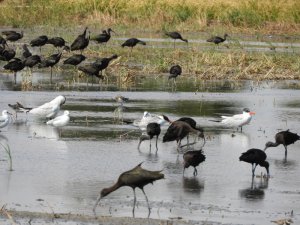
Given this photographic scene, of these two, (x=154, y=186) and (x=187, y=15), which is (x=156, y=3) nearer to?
(x=187, y=15)

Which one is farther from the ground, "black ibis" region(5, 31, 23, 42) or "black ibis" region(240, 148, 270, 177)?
"black ibis" region(5, 31, 23, 42)

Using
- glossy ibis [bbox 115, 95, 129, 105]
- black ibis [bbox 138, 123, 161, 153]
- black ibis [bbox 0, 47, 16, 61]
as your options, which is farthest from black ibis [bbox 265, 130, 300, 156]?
black ibis [bbox 0, 47, 16, 61]

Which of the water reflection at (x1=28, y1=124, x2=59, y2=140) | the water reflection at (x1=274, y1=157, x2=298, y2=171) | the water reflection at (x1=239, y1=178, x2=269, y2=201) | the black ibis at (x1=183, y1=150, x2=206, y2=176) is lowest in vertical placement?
the water reflection at (x1=239, y1=178, x2=269, y2=201)

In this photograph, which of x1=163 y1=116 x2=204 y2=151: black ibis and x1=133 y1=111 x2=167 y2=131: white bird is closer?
x1=163 y1=116 x2=204 y2=151: black ibis

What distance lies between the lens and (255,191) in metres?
14.6

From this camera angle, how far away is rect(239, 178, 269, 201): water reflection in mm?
14133

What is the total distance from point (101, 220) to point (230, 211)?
72.2 inches

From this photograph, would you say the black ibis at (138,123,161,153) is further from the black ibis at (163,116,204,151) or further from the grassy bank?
the grassy bank

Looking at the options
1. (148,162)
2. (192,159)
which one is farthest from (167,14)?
(192,159)

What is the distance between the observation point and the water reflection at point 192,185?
14.4m

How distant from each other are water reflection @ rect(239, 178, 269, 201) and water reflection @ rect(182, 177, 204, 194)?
0.61 meters

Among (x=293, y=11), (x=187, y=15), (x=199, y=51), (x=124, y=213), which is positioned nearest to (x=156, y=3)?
(x=187, y=15)

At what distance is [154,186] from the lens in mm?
14562

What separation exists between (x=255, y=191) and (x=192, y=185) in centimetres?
93
